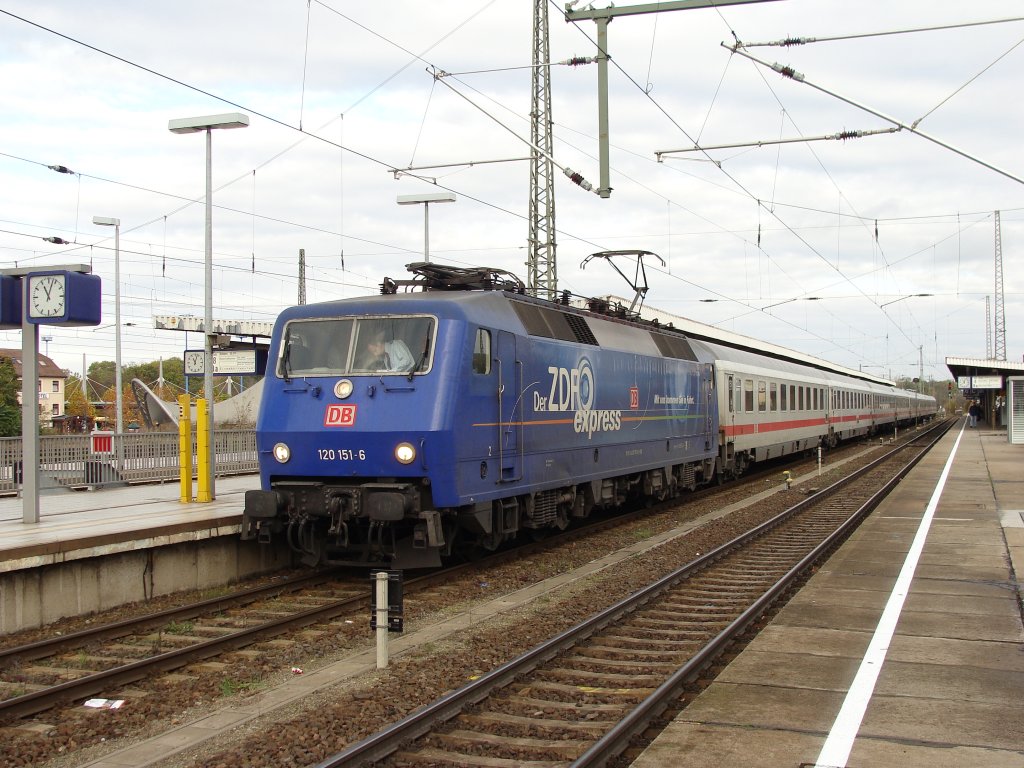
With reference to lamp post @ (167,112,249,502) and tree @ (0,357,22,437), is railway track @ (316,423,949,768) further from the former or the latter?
tree @ (0,357,22,437)

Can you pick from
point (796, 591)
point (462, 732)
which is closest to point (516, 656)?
point (462, 732)

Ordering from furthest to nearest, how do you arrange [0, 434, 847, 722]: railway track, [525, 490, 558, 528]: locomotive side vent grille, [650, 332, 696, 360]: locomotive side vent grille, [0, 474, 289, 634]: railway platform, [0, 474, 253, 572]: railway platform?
[650, 332, 696, 360]: locomotive side vent grille → [525, 490, 558, 528]: locomotive side vent grille → [0, 474, 253, 572]: railway platform → [0, 474, 289, 634]: railway platform → [0, 434, 847, 722]: railway track

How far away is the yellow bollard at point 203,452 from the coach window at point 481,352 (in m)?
5.20

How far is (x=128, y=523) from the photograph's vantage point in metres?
11.8

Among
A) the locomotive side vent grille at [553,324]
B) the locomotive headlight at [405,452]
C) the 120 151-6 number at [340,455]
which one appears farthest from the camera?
the locomotive side vent grille at [553,324]

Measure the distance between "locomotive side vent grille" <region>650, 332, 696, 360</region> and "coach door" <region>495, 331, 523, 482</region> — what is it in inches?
277

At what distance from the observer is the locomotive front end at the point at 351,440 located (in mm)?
10586

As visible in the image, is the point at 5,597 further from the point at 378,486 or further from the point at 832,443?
the point at 832,443

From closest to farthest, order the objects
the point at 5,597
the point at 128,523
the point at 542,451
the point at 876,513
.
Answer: the point at 5,597
the point at 128,523
the point at 542,451
the point at 876,513

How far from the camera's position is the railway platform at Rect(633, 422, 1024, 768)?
5574 mm

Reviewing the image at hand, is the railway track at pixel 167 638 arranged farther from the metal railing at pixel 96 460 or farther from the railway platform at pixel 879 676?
the metal railing at pixel 96 460

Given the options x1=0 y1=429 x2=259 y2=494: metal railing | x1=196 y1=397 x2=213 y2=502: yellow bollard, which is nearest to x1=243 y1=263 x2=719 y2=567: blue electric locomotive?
x1=196 y1=397 x2=213 y2=502: yellow bollard

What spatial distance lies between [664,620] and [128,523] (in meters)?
6.62

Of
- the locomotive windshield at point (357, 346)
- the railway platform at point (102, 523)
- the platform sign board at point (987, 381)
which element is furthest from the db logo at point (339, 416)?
the platform sign board at point (987, 381)
